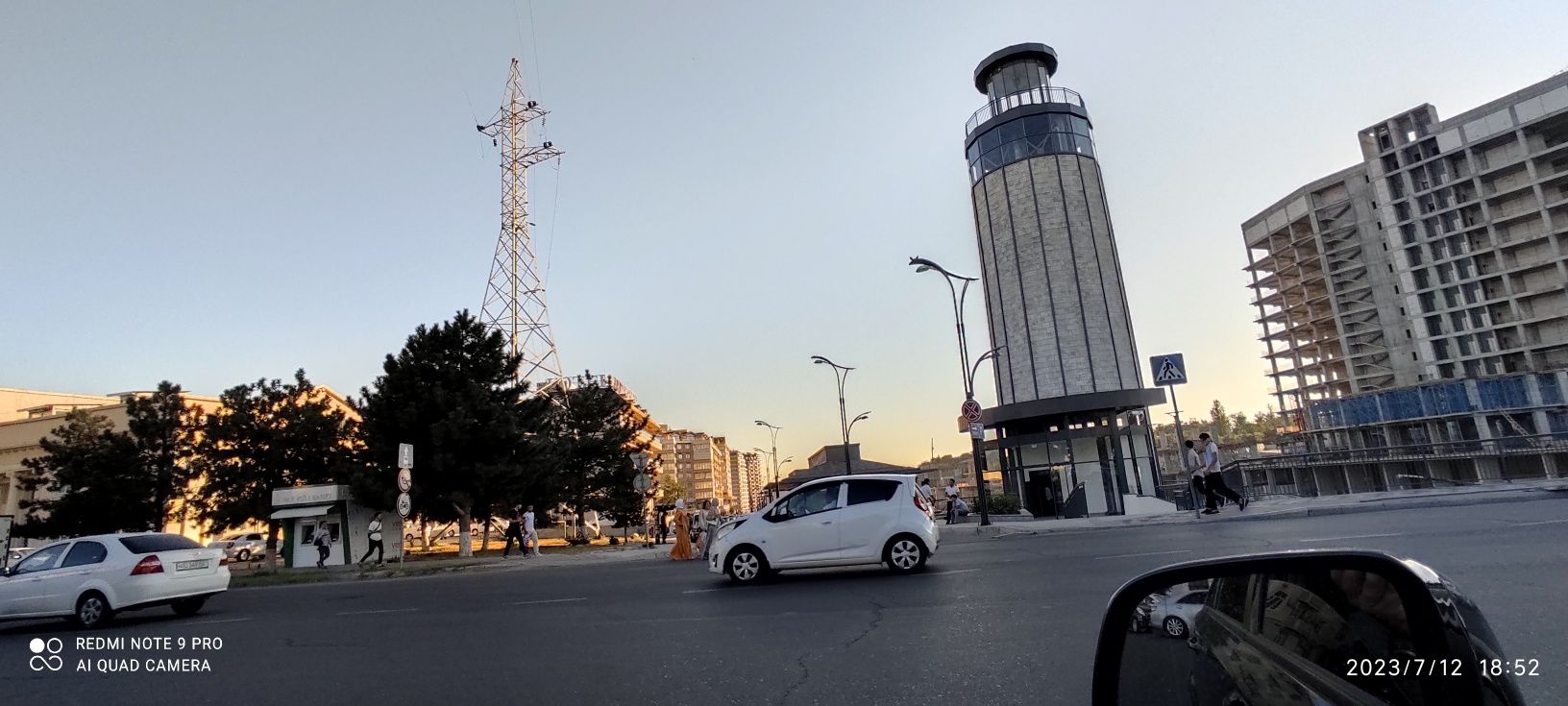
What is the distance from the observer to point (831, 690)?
4918mm

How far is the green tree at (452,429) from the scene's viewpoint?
25781 millimetres

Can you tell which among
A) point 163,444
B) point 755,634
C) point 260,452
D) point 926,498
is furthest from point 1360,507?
point 163,444

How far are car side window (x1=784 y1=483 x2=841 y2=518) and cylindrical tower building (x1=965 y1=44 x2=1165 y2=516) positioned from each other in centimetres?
2681

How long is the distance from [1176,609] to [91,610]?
1461cm

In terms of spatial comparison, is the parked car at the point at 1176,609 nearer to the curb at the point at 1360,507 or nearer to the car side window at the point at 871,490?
the car side window at the point at 871,490

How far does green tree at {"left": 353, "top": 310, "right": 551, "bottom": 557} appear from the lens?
84.6 feet

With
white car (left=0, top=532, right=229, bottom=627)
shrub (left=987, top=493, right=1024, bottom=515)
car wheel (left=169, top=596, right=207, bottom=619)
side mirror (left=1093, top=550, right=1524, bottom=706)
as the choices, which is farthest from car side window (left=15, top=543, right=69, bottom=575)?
shrub (left=987, top=493, right=1024, bottom=515)

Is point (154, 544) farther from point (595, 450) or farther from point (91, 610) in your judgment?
point (595, 450)

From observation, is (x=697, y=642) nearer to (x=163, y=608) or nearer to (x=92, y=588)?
(x=92, y=588)

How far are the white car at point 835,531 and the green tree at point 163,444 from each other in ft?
101

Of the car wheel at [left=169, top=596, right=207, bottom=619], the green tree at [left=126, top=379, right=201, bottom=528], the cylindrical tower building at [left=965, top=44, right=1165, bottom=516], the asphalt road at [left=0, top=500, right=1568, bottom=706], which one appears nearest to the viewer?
the asphalt road at [left=0, top=500, right=1568, bottom=706]

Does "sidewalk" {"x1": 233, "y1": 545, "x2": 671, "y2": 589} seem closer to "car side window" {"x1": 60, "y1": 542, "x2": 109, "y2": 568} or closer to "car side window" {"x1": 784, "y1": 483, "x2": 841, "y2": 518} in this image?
"car side window" {"x1": 60, "y1": 542, "x2": 109, "y2": 568}

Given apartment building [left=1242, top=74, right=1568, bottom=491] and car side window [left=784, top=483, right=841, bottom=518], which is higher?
apartment building [left=1242, top=74, right=1568, bottom=491]

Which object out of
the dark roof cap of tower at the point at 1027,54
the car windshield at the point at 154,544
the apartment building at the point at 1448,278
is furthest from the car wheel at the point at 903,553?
the apartment building at the point at 1448,278
